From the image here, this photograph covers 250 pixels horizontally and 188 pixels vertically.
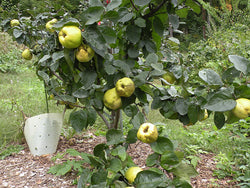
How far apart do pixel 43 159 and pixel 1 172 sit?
338mm

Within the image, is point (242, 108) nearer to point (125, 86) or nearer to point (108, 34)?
point (125, 86)

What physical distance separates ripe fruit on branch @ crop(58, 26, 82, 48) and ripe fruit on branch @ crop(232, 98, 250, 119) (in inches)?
19.9

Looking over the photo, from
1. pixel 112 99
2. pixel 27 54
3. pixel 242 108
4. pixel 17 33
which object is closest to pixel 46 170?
pixel 27 54

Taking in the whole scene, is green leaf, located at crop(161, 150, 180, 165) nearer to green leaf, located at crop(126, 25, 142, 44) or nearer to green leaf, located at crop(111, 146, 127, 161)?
green leaf, located at crop(111, 146, 127, 161)

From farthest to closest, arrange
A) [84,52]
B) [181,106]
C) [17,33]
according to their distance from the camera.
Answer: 1. [17,33]
2. [181,106]
3. [84,52]

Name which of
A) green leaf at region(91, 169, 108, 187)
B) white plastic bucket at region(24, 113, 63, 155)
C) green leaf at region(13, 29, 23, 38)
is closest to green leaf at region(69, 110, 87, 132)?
green leaf at region(91, 169, 108, 187)

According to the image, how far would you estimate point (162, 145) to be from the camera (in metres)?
0.78

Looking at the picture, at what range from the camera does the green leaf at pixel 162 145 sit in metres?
0.76

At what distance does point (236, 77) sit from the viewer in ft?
2.31

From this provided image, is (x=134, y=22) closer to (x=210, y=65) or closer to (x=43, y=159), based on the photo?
(x=43, y=159)

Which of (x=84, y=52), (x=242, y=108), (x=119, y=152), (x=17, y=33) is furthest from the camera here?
(x=17, y=33)

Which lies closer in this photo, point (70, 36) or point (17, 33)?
point (70, 36)

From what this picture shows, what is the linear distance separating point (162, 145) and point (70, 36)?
47 centimetres

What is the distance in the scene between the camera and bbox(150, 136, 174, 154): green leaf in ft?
2.51
